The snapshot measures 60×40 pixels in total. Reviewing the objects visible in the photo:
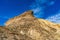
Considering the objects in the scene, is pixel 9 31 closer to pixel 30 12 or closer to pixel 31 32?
pixel 31 32

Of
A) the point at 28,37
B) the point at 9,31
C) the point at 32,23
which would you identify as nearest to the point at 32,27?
the point at 32,23

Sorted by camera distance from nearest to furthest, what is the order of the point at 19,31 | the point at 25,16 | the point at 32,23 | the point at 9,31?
the point at 9,31 → the point at 19,31 → the point at 32,23 → the point at 25,16

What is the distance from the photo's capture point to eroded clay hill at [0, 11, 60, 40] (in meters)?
31.2

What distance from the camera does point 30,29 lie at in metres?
34.8

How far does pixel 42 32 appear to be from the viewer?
1368 inches

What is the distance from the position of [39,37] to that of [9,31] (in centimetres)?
613

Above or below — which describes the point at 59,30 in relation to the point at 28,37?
above

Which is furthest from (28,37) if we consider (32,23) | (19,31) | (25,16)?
(25,16)

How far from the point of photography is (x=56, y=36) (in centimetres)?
3497

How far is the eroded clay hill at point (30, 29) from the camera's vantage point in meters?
31.2

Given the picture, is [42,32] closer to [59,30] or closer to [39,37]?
[39,37]

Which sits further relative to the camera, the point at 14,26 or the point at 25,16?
the point at 25,16

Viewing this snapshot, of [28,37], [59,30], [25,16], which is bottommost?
[28,37]

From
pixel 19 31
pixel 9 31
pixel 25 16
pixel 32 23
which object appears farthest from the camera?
pixel 25 16
